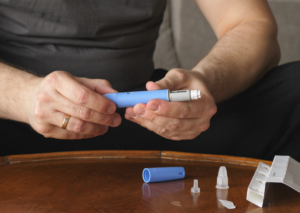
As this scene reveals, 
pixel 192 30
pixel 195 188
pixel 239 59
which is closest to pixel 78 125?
pixel 195 188

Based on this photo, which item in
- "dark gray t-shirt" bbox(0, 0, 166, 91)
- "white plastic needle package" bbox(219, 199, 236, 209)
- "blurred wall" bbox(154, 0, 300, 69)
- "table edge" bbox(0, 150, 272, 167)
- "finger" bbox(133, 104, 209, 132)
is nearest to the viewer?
"white plastic needle package" bbox(219, 199, 236, 209)

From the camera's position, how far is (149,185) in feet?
1.77

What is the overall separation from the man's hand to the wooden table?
0.10m

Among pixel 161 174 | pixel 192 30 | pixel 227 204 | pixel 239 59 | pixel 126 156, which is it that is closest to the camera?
pixel 227 204

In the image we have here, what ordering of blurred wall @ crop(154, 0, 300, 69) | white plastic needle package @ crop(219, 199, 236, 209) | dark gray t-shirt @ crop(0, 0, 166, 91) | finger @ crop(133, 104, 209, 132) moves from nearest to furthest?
white plastic needle package @ crop(219, 199, 236, 209)
finger @ crop(133, 104, 209, 132)
dark gray t-shirt @ crop(0, 0, 166, 91)
blurred wall @ crop(154, 0, 300, 69)

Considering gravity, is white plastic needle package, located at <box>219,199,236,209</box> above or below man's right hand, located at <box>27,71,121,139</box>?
below

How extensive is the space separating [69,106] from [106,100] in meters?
0.07

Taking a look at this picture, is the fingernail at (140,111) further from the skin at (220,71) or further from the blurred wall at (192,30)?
the blurred wall at (192,30)

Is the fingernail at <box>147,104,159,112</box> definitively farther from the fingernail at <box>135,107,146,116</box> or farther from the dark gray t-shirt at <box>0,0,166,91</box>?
the dark gray t-shirt at <box>0,0,166,91</box>

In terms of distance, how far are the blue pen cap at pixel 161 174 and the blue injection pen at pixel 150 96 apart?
0.42 ft

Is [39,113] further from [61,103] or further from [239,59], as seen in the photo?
[239,59]

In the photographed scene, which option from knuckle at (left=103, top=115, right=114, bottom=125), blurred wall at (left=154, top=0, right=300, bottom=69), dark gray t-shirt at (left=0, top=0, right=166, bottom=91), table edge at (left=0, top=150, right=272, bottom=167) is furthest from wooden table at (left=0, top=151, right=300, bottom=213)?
blurred wall at (left=154, top=0, right=300, bottom=69)

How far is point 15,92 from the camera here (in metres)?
0.66

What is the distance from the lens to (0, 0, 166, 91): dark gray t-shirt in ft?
2.97
